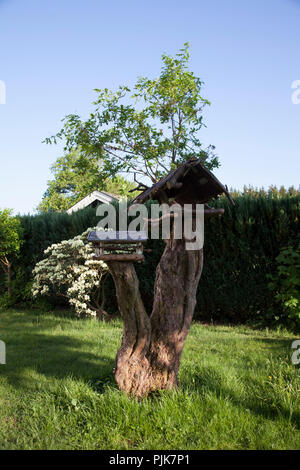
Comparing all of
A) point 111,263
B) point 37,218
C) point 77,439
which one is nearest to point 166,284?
point 111,263

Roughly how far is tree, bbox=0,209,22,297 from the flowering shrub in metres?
1.75

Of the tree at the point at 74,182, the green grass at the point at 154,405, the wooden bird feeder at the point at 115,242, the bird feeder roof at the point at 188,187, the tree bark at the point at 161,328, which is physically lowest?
the green grass at the point at 154,405

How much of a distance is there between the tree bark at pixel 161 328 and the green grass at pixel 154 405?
0.19 meters

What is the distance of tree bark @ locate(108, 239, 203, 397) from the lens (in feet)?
12.5

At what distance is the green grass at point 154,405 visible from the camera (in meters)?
3.17

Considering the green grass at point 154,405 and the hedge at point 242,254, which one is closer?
the green grass at point 154,405

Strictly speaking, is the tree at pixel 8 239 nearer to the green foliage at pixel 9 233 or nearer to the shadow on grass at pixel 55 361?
the green foliage at pixel 9 233

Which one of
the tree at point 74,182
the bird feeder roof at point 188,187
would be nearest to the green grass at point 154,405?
the bird feeder roof at point 188,187

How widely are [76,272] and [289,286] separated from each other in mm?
4715

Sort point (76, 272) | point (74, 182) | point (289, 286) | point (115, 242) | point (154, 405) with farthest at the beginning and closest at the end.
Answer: point (74, 182)
point (76, 272)
point (289, 286)
point (154, 405)
point (115, 242)

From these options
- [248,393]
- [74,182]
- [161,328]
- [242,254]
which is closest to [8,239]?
[242,254]

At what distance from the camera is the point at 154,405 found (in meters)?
3.60

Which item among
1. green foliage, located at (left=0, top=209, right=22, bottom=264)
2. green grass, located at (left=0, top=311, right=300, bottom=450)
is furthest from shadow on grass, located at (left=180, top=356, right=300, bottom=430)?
green foliage, located at (left=0, top=209, right=22, bottom=264)

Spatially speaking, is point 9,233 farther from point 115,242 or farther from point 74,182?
point 74,182
